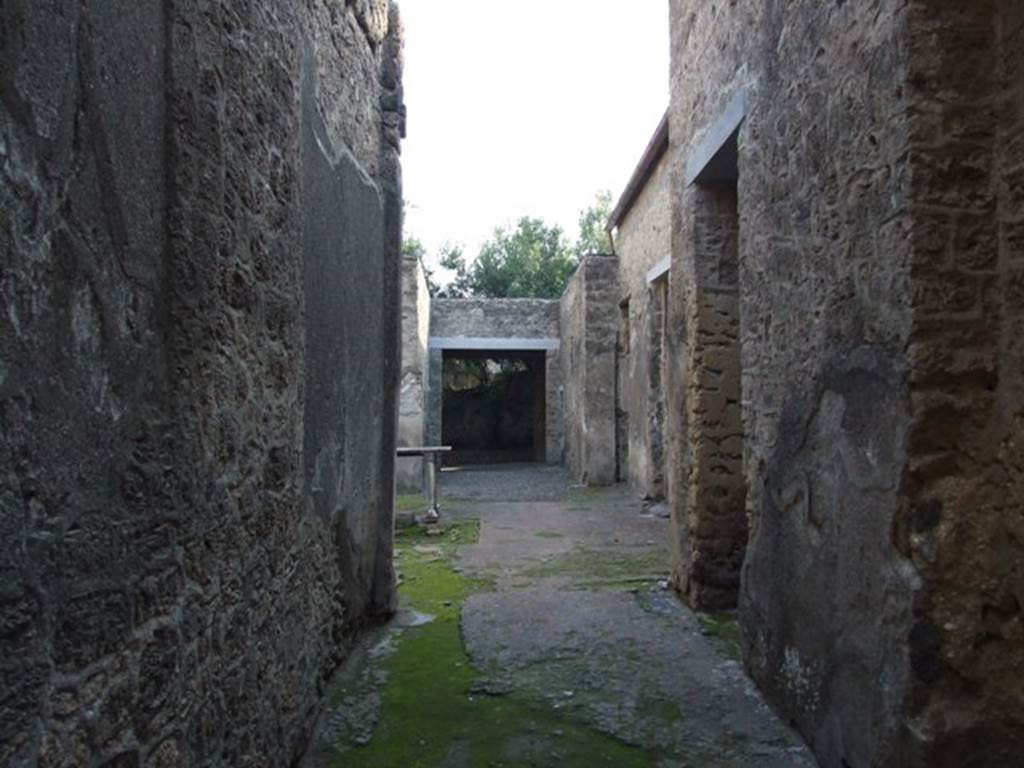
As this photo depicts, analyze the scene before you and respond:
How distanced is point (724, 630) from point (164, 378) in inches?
141

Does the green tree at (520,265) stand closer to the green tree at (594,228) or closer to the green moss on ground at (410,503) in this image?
the green tree at (594,228)

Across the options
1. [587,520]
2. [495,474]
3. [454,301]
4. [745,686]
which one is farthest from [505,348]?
[745,686]

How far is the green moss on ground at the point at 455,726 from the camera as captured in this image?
2969 mm

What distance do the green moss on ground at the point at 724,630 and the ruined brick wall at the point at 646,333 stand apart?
4.90 meters

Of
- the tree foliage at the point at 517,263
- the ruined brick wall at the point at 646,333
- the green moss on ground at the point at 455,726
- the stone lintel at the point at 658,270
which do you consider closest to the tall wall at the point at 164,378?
the green moss on ground at the point at 455,726

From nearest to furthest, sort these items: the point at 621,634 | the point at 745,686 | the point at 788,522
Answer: the point at 788,522
the point at 745,686
the point at 621,634

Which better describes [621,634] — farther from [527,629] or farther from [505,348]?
[505,348]

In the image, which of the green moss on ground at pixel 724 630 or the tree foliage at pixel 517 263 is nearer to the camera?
the green moss on ground at pixel 724 630

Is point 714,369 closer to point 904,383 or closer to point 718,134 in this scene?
point 718,134

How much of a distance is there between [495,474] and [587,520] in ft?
19.9

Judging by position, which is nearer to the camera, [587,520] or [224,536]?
[224,536]

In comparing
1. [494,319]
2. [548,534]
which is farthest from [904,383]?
[494,319]

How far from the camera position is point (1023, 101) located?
7.23 feet

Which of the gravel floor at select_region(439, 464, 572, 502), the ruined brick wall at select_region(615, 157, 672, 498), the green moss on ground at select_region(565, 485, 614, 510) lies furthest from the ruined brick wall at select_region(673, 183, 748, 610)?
the gravel floor at select_region(439, 464, 572, 502)
